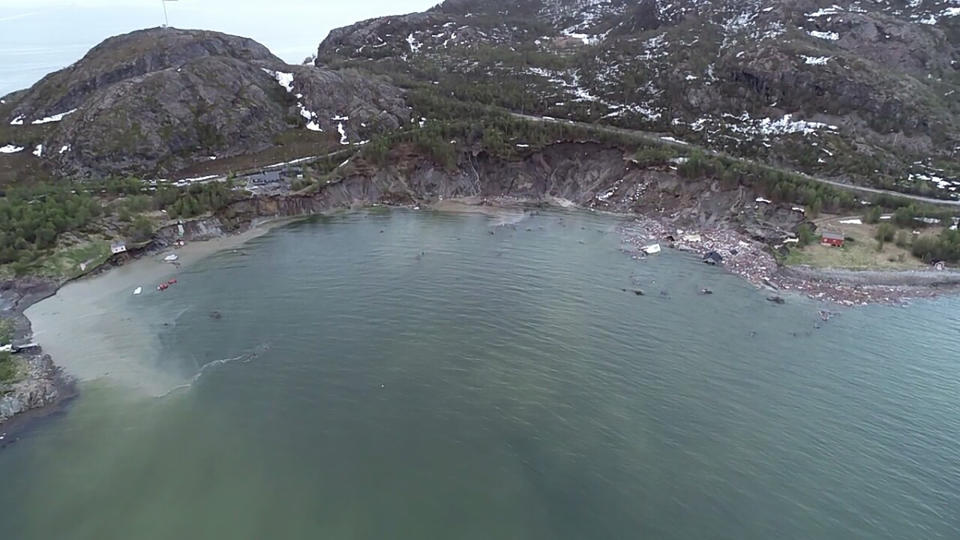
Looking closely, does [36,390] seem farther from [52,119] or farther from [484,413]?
[52,119]

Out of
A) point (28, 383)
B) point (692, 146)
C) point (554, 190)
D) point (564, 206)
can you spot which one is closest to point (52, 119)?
point (28, 383)

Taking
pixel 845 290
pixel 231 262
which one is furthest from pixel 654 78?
pixel 231 262

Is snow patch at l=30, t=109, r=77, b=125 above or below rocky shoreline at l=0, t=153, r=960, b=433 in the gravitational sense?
above

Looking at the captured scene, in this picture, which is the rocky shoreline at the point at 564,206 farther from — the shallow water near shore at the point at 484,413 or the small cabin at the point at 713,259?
the shallow water near shore at the point at 484,413

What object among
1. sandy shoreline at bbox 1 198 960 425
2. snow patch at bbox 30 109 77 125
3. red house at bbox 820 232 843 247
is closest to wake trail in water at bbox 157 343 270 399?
sandy shoreline at bbox 1 198 960 425

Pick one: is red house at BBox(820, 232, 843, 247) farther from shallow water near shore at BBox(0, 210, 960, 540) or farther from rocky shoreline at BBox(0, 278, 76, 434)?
rocky shoreline at BBox(0, 278, 76, 434)

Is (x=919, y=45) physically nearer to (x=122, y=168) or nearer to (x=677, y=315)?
(x=677, y=315)
